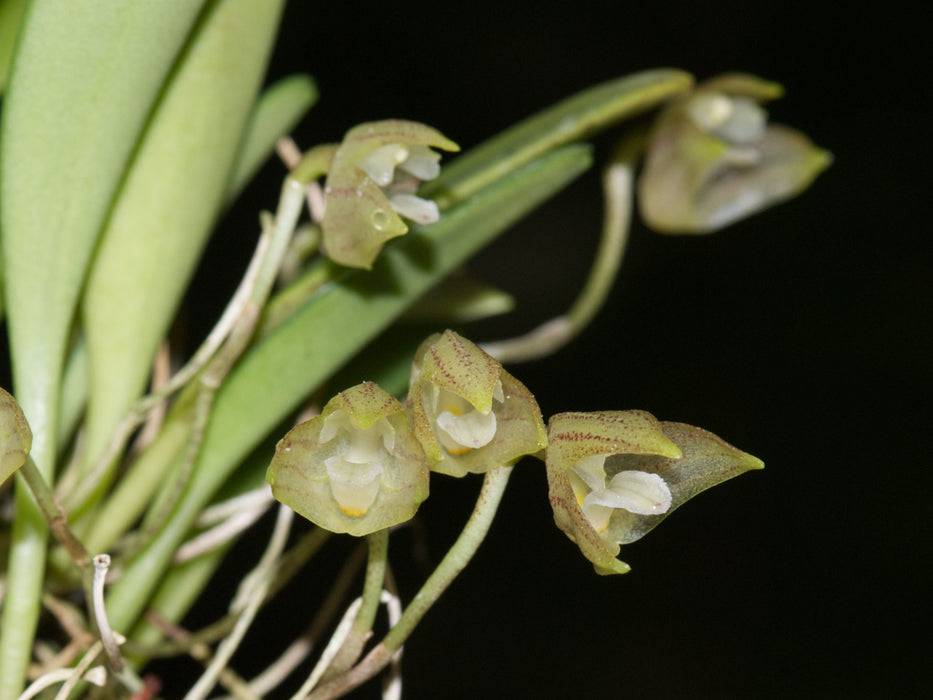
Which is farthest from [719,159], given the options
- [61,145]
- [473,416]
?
[61,145]

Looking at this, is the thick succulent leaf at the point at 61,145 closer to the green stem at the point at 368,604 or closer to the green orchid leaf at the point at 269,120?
the green orchid leaf at the point at 269,120

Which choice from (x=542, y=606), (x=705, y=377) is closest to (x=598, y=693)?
(x=542, y=606)

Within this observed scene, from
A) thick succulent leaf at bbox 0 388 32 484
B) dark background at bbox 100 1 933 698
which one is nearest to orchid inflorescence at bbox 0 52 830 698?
thick succulent leaf at bbox 0 388 32 484

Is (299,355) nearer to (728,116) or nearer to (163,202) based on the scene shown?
(163,202)

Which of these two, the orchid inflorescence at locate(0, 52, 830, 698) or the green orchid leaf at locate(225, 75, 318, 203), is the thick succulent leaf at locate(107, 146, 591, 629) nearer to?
the orchid inflorescence at locate(0, 52, 830, 698)

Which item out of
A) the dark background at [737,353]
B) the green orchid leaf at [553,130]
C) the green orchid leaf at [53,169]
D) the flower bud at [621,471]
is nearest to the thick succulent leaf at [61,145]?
the green orchid leaf at [53,169]
